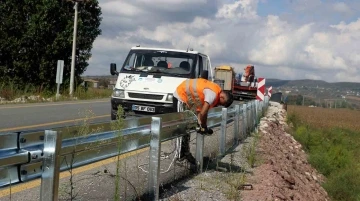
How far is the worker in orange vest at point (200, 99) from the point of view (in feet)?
23.3

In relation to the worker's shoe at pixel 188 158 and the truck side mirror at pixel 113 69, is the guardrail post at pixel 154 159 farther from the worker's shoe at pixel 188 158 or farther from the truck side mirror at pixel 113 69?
the truck side mirror at pixel 113 69

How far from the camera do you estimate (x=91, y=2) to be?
34312mm

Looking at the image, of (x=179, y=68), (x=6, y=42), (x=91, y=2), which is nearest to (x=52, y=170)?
(x=179, y=68)

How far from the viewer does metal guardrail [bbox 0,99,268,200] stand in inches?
131

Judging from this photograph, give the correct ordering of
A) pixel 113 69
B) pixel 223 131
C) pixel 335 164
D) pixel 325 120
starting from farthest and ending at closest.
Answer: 1. pixel 325 120
2. pixel 335 164
3. pixel 113 69
4. pixel 223 131

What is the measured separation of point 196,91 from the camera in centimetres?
736

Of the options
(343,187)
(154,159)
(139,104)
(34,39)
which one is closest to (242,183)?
(154,159)

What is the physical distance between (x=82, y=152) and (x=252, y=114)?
35.6ft

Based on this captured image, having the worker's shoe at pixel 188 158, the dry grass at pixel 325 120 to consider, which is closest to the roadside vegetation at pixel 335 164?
the dry grass at pixel 325 120

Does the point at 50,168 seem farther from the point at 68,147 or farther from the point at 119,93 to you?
the point at 119,93

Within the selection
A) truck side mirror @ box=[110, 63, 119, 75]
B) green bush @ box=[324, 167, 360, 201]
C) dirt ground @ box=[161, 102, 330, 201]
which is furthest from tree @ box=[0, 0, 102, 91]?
dirt ground @ box=[161, 102, 330, 201]

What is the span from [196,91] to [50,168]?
159 inches

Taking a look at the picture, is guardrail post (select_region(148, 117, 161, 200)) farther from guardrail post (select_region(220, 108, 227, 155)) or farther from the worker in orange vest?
guardrail post (select_region(220, 108, 227, 155))

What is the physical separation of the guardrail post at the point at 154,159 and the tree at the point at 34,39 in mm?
24928
